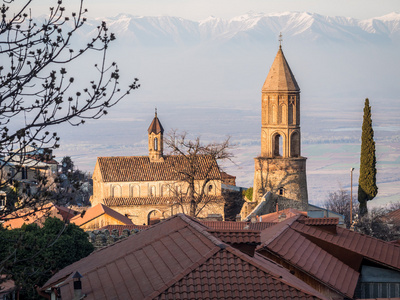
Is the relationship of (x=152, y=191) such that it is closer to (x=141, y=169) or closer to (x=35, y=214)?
(x=141, y=169)

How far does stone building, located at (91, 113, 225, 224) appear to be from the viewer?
231 ft

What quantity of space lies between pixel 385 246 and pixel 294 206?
42209 millimetres

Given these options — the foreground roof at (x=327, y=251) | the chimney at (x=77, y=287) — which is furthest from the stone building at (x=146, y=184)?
the chimney at (x=77, y=287)

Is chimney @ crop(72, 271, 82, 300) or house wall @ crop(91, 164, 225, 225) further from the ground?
chimney @ crop(72, 271, 82, 300)

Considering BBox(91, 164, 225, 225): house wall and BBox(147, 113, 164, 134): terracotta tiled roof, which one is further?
BBox(147, 113, 164, 134): terracotta tiled roof

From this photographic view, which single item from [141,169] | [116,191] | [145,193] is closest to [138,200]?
[145,193]

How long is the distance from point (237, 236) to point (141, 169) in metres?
55.4

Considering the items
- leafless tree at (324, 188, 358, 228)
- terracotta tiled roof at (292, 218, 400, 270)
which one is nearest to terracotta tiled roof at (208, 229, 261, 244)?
terracotta tiled roof at (292, 218, 400, 270)

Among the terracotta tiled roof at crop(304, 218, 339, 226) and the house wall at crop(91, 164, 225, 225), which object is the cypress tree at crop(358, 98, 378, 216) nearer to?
the house wall at crop(91, 164, 225, 225)

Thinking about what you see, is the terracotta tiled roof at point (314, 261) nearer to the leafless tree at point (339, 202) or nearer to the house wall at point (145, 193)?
the house wall at point (145, 193)

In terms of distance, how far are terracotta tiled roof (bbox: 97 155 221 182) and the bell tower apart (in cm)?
50

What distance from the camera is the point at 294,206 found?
64.3m

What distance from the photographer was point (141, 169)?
71.4 metres

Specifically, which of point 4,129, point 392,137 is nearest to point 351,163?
point 392,137
